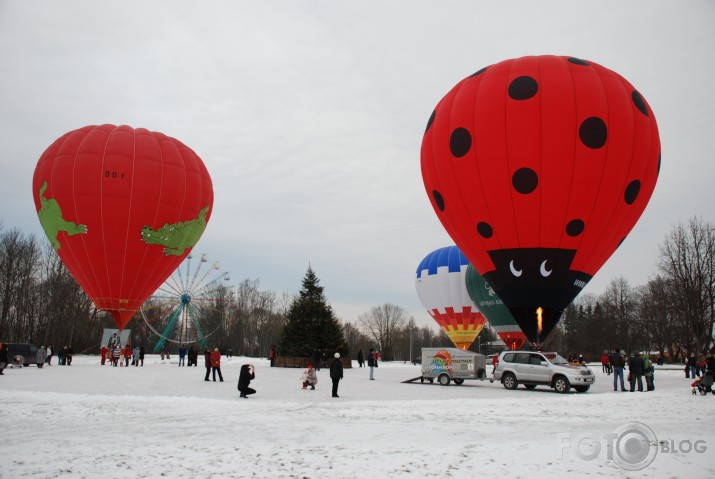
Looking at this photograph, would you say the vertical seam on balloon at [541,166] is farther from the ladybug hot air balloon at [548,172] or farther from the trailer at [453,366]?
the trailer at [453,366]

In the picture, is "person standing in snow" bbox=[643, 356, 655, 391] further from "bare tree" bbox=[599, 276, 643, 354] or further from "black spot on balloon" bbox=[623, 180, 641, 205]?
"bare tree" bbox=[599, 276, 643, 354]

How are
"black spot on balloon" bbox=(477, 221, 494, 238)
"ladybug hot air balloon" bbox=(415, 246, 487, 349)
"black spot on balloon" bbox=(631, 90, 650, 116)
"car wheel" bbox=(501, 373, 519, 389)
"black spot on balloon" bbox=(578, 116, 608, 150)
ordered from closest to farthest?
"black spot on balloon" bbox=(578, 116, 608, 150), "black spot on balloon" bbox=(631, 90, 650, 116), "black spot on balloon" bbox=(477, 221, 494, 238), "car wheel" bbox=(501, 373, 519, 389), "ladybug hot air balloon" bbox=(415, 246, 487, 349)

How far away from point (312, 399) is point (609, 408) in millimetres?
7508

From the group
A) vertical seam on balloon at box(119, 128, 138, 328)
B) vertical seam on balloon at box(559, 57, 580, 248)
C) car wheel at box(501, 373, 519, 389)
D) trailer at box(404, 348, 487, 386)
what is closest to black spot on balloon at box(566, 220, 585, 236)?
vertical seam on balloon at box(559, 57, 580, 248)

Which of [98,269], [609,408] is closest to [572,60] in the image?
[609,408]

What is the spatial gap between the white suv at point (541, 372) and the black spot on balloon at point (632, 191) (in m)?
6.02

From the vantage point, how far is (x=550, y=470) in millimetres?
6734

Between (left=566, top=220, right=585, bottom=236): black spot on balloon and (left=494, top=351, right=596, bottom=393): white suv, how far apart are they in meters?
4.48

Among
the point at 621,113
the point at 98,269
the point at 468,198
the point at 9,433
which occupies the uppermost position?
the point at 621,113

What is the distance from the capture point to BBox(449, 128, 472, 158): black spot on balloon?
19.6 metres

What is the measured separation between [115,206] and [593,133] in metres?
22.3

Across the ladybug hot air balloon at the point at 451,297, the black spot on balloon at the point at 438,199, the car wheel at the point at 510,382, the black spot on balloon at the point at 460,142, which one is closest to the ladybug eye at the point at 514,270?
the black spot on balloon at the point at 438,199

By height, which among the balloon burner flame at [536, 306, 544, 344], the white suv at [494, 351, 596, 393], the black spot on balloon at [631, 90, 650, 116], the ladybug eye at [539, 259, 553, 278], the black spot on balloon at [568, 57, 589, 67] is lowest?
the white suv at [494, 351, 596, 393]

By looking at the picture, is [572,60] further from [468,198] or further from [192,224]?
[192,224]
